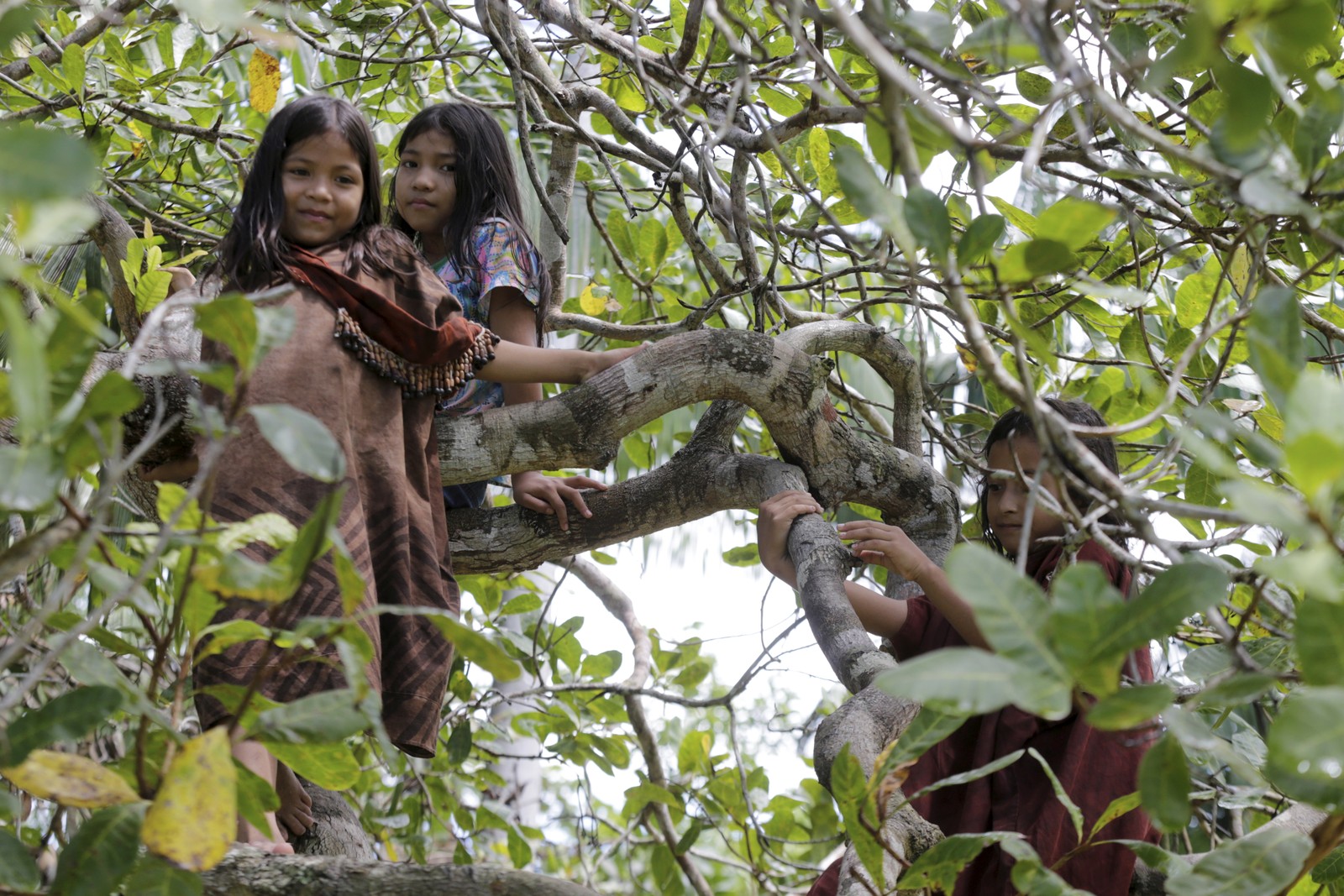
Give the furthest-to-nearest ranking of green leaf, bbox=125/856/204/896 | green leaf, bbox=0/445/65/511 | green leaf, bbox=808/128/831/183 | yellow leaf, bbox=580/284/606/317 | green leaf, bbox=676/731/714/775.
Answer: green leaf, bbox=676/731/714/775, yellow leaf, bbox=580/284/606/317, green leaf, bbox=808/128/831/183, green leaf, bbox=125/856/204/896, green leaf, bbox=0/445/65/511

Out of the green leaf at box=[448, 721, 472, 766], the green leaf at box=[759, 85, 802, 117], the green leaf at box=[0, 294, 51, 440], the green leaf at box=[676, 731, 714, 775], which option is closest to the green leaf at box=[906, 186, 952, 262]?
the green leaf at box=[0, 294, 51, 440]

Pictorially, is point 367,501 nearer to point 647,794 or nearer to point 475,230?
point 475,230

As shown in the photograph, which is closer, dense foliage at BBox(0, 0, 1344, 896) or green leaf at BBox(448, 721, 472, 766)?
dense foliage at BBox(0, 0, 1344, 896)

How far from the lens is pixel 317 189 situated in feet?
6.68

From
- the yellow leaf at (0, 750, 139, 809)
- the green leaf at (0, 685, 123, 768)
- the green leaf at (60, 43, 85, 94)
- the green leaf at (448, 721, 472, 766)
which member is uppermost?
the green leaf at (60, 43, 85, 94)

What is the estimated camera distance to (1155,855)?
110 centimetres

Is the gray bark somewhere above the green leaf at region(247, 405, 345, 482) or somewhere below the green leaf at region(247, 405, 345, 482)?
below

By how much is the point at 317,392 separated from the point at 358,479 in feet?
0.48

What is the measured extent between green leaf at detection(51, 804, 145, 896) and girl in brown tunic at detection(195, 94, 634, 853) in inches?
27.3

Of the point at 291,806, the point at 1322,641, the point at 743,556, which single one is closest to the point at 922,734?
the point at 1322,641

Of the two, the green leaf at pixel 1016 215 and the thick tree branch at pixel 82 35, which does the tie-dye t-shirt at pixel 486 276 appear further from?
the green leaf at pixel 1016 215

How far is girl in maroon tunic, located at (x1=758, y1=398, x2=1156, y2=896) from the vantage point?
1.81m

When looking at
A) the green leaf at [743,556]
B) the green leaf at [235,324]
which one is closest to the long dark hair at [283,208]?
the green leaf at [743,556]

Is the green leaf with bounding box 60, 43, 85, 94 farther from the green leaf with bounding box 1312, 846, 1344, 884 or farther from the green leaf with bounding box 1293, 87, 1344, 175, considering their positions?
the green leaf with bounding box 1312, 846, 1344, 884
